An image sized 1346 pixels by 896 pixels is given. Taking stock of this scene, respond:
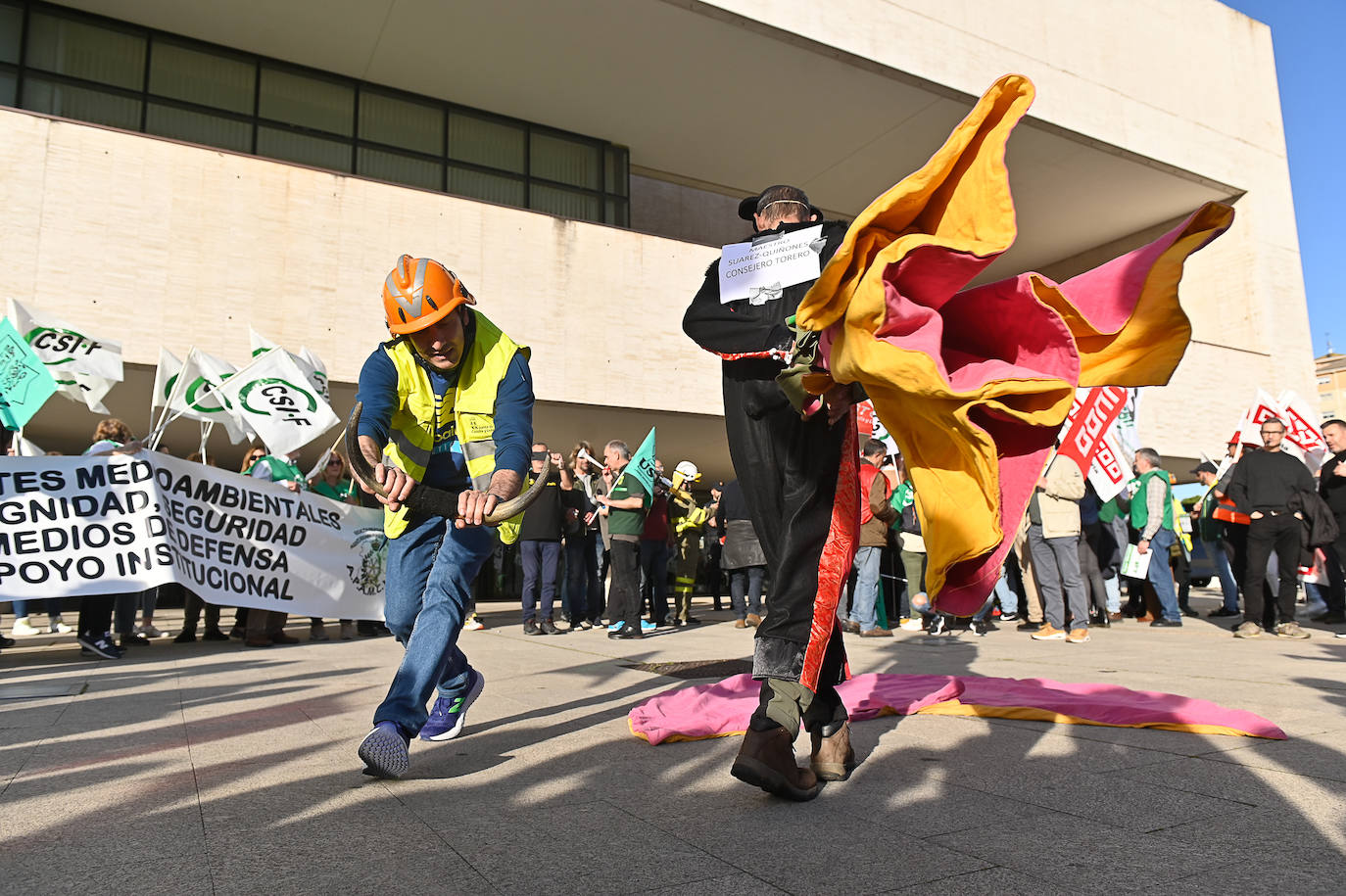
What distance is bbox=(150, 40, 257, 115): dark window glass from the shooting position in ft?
52.2

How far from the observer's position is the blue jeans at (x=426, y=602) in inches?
126

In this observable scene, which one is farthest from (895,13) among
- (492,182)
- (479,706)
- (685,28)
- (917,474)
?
(917,474)

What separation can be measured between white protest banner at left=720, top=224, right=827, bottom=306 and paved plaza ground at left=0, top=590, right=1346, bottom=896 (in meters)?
1.59

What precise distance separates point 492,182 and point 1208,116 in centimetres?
1621

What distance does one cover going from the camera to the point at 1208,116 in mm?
21188

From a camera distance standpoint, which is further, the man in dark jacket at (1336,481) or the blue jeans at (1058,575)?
the blue jeans at (1058,575)

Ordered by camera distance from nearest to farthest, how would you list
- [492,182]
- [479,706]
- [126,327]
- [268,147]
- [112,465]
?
[479,706] → [112,465] → [126,327] → [268,147] → [492,182]

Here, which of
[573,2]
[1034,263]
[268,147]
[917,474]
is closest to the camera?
[917,474]

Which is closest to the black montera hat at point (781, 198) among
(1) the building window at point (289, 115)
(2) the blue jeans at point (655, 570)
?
(2) the blue jeans at point (655, 570)

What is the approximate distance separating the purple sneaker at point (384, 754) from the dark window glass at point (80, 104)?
50.7 ft

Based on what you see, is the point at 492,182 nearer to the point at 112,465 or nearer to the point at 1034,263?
the point at 112,465

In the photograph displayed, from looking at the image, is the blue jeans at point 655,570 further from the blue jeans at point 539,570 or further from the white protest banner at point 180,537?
the white protest banner at point 180,537

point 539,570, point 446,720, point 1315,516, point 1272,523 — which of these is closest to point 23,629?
point 539,570

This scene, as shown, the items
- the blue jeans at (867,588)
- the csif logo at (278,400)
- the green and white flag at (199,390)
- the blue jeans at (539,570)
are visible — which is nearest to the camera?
the blue jeans at (867,588)
